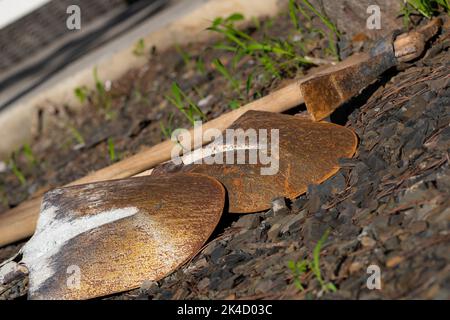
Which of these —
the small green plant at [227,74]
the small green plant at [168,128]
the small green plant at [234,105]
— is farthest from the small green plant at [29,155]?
the small green plant at [234,105]

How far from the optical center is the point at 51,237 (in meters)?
2.58

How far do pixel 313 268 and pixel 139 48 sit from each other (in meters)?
2.57

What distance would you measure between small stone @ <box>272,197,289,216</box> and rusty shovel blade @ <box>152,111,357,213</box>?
0.05 meters

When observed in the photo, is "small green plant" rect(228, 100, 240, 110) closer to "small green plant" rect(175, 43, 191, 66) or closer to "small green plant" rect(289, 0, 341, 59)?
"small green plant" rect(289, 0, 341, 59)

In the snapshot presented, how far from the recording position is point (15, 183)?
4.18 m

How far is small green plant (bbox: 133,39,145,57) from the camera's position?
421 centimetres

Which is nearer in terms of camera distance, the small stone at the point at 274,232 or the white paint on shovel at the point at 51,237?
the small stone at the point at 274,232

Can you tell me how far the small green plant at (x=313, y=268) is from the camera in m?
1.87

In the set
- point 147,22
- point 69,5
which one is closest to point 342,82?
point 147,22

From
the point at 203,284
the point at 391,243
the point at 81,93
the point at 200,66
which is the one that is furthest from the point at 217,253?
the point at 81,93

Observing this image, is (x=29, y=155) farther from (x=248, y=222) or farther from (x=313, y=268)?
(x=313, y=268)

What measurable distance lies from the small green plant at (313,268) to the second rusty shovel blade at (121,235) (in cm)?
48

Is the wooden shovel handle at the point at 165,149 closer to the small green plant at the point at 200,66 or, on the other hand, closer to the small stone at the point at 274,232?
the small stone at the point at 274,232

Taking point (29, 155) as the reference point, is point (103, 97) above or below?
above
